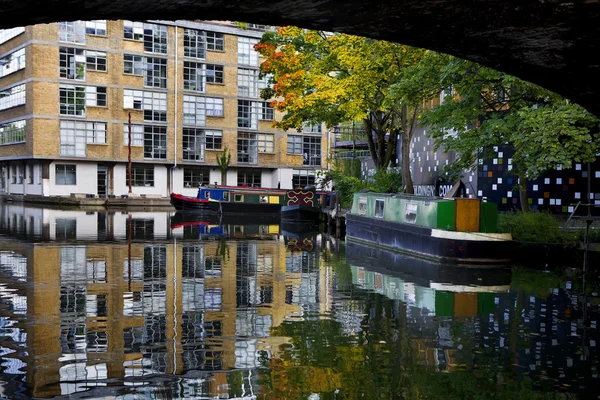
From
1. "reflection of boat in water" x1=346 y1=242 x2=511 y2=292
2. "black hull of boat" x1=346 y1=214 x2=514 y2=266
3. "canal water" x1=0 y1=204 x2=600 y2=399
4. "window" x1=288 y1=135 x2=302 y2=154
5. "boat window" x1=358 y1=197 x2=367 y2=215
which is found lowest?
"reflection of boat in water" x1=346 y1=242 x2=511 y2=292

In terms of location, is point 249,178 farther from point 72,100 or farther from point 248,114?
point 72,100

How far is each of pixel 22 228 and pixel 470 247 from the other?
17.5 metres

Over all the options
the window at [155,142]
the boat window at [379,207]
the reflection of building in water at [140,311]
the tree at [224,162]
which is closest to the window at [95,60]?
the window at [155,142]

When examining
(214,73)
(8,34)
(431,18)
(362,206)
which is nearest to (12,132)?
(8,34)

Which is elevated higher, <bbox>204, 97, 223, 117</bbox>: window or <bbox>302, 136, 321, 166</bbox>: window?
<bbox>204, 97, 223, 117</bbox>: window

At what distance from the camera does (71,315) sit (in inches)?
413

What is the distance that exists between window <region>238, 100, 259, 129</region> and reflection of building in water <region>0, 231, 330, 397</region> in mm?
35763

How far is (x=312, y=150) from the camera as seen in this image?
5778cm

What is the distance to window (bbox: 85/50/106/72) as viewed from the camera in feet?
161

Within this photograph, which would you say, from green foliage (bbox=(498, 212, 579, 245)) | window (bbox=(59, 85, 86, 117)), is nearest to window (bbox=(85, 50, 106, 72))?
window (bbox=(59, 85, 86, 117))

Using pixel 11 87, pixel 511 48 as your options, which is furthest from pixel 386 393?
pixel 11 87

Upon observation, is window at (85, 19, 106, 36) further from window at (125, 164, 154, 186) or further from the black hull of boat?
the black hull of boat

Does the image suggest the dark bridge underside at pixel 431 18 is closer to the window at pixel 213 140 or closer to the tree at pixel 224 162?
the tree at pixel 224 162

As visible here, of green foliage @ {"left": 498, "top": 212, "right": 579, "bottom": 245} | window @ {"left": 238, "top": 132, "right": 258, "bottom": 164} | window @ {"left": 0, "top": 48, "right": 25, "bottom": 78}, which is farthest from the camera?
window @ {"left": 238, "top": 132, "right": 258, "bottom": 164}
